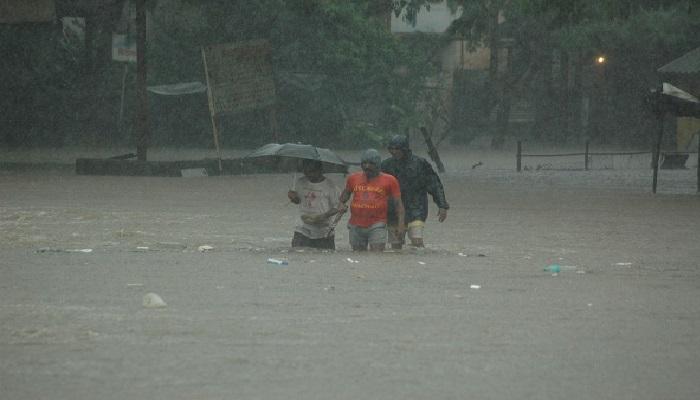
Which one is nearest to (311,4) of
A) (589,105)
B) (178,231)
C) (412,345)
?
(178,231)

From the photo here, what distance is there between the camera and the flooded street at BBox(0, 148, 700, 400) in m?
6.68

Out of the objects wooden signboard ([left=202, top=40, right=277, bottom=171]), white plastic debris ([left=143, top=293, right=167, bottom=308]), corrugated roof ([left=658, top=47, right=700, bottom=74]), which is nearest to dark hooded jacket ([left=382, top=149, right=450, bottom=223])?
white plastic debris ([left=143, top=293, right=167, bottom=308])

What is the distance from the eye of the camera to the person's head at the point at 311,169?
44.6 feet

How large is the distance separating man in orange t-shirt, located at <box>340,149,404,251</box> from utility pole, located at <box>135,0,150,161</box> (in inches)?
708

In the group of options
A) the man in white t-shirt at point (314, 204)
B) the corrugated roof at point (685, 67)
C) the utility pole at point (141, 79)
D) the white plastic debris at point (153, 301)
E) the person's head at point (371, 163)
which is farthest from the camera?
the corrugated roof at point (685, 67)

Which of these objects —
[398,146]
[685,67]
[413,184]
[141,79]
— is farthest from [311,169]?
[685,67]

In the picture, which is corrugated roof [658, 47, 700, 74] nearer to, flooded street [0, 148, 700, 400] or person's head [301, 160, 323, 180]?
flooded street [0, 148, 700, 400]

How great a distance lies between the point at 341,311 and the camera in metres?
9.14

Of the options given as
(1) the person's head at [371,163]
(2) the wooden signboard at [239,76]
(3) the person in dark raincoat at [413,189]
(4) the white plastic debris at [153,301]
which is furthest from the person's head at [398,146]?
(2) the wooden signboard at [239,76]

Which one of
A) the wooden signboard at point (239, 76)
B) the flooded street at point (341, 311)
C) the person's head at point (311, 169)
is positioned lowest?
the flooded street at point (341, 311)

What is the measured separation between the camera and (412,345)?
771 centimetres

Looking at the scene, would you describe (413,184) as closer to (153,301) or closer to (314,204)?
(314,204)

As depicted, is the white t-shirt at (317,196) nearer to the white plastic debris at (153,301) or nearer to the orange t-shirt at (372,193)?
the orange t-shirt at (372,193)

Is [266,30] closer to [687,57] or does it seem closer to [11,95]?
[11,95]
